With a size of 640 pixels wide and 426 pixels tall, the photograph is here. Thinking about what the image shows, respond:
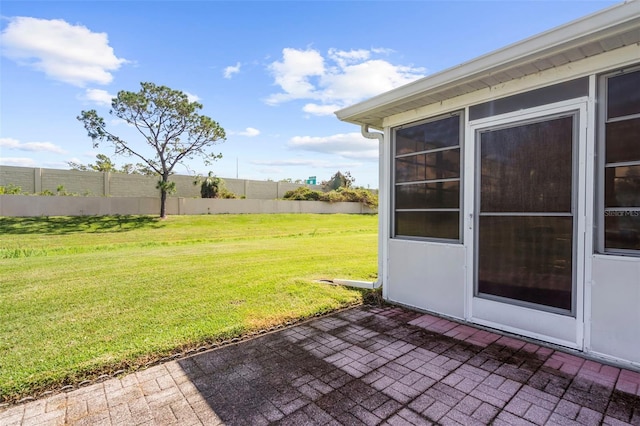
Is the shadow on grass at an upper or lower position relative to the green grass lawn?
upper

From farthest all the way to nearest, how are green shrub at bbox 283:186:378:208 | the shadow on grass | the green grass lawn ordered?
green shrub at bbox 283:186:378:208 < the shadow on grass < the green grass lawn

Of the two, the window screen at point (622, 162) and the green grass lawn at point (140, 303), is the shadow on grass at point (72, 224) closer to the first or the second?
the green grass lawn at point (140, 303)

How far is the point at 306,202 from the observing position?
26.6 meters

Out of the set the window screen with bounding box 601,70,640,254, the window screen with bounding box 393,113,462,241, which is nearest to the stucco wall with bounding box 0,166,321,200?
the window screen with bounding box 393,113,462,241

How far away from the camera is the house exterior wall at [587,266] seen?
237 cm

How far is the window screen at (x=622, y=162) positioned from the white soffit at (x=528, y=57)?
12.9 inches

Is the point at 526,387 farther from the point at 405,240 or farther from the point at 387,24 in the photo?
the point at 387,24

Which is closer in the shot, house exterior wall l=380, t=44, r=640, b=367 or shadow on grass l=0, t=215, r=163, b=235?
house exterior wall l=380, t=44, r=640, b=367

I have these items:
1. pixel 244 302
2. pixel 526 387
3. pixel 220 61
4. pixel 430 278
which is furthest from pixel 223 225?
pixel 526 387

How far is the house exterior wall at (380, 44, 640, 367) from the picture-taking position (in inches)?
93.3

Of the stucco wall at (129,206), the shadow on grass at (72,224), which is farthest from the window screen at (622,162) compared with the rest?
the stucco wall at (129,206)

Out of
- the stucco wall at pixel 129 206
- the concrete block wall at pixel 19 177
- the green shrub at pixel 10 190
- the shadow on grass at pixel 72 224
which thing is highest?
the concrete block wall at pixel 19 177

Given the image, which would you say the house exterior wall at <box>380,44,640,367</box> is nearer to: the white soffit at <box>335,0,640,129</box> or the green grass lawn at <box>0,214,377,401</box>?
the white soffit at <box>335,0,640,129</box>

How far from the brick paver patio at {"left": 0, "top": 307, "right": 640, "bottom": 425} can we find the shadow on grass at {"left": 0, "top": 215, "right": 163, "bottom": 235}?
583 inches
